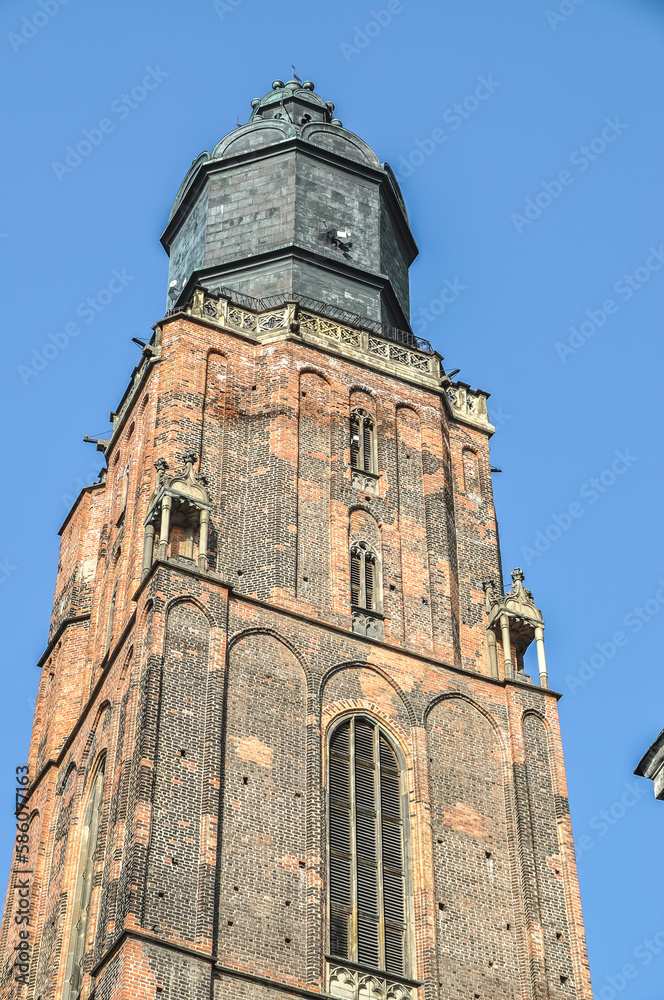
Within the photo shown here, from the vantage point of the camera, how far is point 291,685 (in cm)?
4453

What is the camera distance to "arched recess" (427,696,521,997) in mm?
42094

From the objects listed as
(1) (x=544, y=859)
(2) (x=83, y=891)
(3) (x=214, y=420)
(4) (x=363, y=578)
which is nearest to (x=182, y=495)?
(3) (x=214, y=420)

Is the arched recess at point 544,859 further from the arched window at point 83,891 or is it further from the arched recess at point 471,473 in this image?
the arched window at point 83,891

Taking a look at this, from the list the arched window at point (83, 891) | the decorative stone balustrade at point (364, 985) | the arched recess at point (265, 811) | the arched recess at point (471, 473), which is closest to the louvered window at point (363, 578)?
the arched recess at point (265, 811)

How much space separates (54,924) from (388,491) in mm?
13287

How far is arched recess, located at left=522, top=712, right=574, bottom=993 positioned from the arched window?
917cm

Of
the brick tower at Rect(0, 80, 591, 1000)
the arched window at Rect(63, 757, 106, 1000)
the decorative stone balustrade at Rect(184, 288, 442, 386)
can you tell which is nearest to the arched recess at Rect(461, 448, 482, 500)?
the brick tower at Rect(0, 80, 591, 1000)

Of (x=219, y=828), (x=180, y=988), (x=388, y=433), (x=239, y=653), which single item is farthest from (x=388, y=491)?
(x=180, y=988)

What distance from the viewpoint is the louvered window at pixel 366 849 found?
41469mm

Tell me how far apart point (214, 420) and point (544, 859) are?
13.1 meters

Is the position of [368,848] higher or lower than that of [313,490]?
lower

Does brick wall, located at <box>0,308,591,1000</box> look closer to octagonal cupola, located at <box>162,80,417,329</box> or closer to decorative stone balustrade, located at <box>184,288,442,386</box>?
decorative stone balustrade, located at <box>184,288,442,386</box>

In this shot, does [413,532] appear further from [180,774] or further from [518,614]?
[180,774]

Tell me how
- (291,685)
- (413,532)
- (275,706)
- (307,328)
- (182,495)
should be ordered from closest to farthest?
(275,706)
(291,685)
(182,495)
(413,532)
(307,328)
